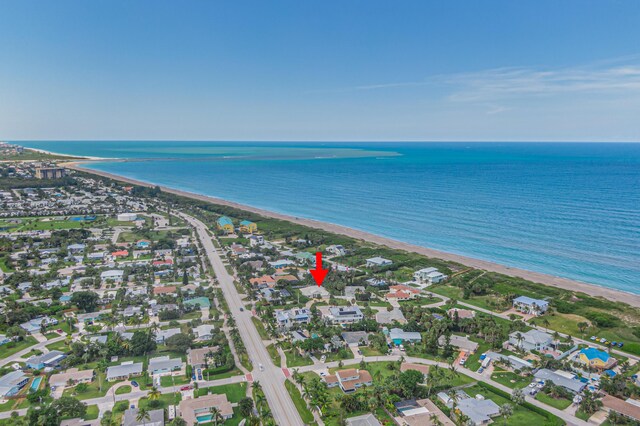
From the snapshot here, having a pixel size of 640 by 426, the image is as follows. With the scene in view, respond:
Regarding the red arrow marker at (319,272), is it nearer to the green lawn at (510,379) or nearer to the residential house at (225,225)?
the green lawn at (510,379)

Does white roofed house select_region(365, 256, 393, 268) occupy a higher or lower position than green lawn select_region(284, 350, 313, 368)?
higher

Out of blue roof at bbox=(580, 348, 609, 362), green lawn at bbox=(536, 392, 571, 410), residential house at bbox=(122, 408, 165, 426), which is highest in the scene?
blue roof at bbox=(580, 348, 609, 362)

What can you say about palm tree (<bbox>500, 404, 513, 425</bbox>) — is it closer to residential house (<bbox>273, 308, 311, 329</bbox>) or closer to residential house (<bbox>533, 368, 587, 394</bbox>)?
residential house (<bbox>533, 368, 587, 394</bbox>)

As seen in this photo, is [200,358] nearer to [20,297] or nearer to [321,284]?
[321,284]

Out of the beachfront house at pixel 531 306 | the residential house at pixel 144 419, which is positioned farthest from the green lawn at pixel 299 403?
the beachfront house at pixel 531 306

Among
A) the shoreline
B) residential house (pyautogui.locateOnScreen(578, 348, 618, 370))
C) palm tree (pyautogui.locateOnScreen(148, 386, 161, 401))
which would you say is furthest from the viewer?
the shoreline

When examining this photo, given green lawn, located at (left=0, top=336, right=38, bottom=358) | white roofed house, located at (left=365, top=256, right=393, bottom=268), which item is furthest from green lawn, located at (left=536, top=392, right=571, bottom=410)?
green lawn, located at (left=0, top=336, right=38, bottom=358)

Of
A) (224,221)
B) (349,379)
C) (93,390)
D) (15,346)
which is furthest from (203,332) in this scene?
(224,221)
